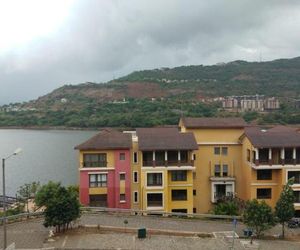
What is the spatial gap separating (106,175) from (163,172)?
162 inches

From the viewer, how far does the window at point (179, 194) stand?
32844 mm

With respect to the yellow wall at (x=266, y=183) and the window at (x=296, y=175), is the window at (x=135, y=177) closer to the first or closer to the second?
the yellow wall at (x=266, y=183)

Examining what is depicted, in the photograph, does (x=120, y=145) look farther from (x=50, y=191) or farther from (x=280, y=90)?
(x=280, y=90)

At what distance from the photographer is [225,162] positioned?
1390 inches

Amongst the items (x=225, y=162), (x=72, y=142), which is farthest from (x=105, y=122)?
(x=225, y=162)

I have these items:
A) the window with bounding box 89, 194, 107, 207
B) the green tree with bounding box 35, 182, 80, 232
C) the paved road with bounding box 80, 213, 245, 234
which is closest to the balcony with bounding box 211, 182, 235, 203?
the paved road with bounding box 80, 213, 245, 234

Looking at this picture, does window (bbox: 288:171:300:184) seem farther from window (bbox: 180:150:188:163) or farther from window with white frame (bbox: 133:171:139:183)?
window with white frame (bbox: 133:171:139:183)

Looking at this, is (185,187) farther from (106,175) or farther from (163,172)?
(106,175)

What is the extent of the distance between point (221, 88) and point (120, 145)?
514 ft

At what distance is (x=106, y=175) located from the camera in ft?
105

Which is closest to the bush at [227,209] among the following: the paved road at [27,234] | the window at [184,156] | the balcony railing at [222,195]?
the balcony railing at [222,195]

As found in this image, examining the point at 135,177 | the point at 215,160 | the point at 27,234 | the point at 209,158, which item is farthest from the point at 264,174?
the point at 27,234

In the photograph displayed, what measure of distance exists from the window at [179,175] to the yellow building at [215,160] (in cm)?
226

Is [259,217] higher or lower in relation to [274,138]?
lower
